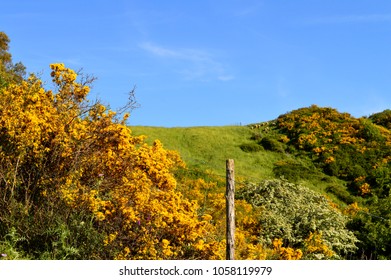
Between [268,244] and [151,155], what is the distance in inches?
327

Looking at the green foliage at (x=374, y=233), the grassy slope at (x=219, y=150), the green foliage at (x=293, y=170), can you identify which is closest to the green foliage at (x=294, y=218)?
the green foliage at (x=374, y=233)

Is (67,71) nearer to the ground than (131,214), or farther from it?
farther from it

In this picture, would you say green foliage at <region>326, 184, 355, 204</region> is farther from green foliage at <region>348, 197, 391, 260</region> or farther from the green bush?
green foliage at <region>348, 197, 391, 260</region>

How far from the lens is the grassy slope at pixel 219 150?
111 feet

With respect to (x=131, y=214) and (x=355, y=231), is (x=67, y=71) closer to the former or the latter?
(x=131, y=214)

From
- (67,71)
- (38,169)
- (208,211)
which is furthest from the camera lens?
(208,211)

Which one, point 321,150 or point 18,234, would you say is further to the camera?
point 321,150

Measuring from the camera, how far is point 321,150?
132 ft

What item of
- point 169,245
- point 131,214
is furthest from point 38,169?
point 169,245

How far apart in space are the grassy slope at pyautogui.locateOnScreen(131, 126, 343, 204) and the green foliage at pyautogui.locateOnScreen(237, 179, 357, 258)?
20.4 feet

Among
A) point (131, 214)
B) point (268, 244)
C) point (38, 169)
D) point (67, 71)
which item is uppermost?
point (67, 71)

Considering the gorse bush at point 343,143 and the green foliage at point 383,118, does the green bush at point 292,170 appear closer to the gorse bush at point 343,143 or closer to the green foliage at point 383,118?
the gorse bush at point 343,143

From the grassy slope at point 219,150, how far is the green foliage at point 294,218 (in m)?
6.23
